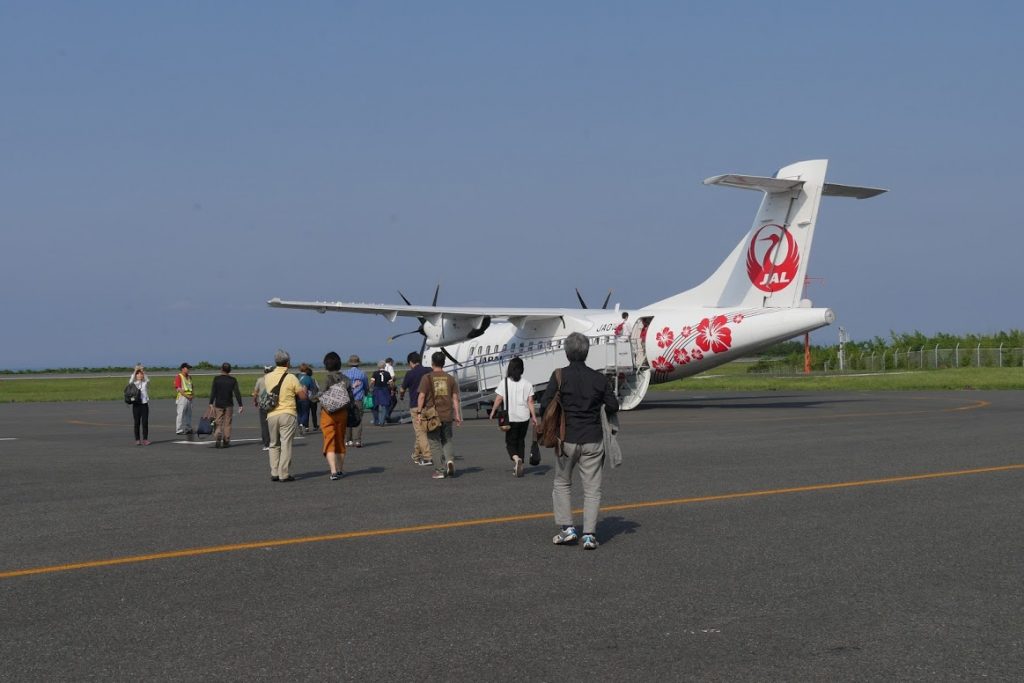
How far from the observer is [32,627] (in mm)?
7125

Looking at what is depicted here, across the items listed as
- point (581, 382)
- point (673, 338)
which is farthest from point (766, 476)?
point (673, 338)

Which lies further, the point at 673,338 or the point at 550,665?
the point at 673,338

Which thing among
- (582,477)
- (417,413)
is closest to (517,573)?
(582,477)

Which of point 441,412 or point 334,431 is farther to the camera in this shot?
point 334,431

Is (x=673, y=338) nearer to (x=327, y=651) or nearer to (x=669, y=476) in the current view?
(x=669, y=476)

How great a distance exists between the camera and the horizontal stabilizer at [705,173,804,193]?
27.5m

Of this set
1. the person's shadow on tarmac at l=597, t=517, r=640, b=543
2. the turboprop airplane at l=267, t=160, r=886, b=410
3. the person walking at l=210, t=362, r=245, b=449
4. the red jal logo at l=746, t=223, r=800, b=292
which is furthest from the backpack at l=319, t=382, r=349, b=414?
the red jal logo at l=746, t=223, r=800, b=292

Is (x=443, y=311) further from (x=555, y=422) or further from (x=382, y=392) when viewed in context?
(x=555, y=422)

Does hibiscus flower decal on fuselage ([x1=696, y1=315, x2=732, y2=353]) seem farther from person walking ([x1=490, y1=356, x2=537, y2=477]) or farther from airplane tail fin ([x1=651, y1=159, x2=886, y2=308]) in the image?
person walking ([x1=490, y1=356, x2=537, y2=477])

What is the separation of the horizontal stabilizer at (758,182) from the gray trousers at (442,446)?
45.0ft

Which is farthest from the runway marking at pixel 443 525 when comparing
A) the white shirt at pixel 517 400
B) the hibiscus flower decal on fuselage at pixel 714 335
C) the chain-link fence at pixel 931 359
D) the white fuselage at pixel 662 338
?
the chain-link fence at pixel 931 359

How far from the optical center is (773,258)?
101ft

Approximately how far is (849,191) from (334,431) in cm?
2011

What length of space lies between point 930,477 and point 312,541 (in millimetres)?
8554
